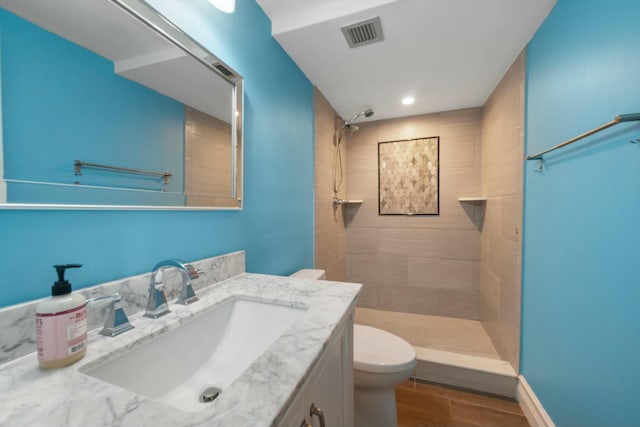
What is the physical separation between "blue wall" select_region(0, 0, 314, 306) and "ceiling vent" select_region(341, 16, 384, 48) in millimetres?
420

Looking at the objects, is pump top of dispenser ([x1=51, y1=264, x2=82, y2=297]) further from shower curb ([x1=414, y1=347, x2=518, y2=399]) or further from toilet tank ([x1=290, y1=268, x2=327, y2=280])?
shower curb ([x1=414, y1=347, x2=518, y2=399])

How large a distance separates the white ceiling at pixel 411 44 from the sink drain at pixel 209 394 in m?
1.65

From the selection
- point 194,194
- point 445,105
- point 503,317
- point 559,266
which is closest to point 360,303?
point 503,317

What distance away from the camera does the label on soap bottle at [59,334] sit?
46 cm

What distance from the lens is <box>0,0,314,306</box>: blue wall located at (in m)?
0.55

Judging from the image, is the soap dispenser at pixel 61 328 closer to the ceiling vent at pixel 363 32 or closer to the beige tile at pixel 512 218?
the ceiling vent at pixel 363 32

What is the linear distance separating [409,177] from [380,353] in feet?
6.07

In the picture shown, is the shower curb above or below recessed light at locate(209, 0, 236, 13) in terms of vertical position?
below

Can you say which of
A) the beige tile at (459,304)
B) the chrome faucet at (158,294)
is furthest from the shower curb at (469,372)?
the chrome faucet at (158,294)

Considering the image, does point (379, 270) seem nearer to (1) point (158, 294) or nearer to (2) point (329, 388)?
(2) point (329, 388)

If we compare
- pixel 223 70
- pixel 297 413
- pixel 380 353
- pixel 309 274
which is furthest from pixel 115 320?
pixel 380 353

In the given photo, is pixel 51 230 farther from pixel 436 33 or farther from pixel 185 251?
pixel 436 33

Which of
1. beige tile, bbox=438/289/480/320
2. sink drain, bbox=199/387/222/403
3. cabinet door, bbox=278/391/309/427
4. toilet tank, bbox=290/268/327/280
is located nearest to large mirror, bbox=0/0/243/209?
sink drain, bbox=199/387/222/403

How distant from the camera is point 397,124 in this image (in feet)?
8.86
